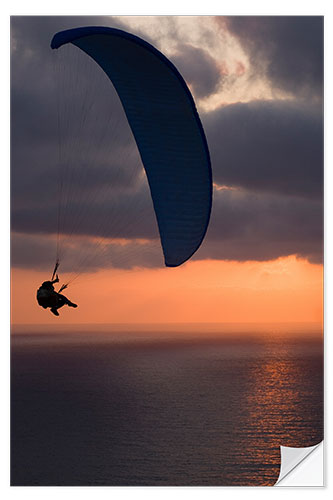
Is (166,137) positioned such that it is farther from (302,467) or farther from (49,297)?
(302,467)

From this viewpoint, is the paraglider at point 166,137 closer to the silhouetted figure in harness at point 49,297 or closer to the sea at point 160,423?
the silhouetted figure in harness at point 49,297

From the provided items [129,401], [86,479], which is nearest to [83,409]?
[129,401]

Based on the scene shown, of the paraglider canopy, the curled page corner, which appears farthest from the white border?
the paraglider canopy

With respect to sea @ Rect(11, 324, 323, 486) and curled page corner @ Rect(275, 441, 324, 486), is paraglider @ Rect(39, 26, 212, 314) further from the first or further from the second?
sea @ Rect(11, 324, 323, 486)
